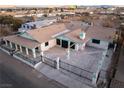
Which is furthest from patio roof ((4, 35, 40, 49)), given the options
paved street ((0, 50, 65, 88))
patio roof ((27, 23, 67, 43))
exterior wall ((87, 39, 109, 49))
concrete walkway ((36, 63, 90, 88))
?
exterior wall ((87, 39, 109, 49))

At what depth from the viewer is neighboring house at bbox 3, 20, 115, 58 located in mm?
15315

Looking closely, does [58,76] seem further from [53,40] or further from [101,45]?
[101,45]

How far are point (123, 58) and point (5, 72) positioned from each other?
40.9 feet

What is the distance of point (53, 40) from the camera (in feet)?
55.9

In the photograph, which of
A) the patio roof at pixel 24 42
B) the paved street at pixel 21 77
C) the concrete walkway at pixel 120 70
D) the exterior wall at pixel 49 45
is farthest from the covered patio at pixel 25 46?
the concrete walkway at pixel 120 70

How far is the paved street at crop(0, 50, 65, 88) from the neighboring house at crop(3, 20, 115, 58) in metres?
2.25

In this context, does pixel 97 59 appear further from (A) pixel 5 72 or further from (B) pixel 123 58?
(A) pixel 5 72

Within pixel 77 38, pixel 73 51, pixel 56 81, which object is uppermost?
pixel 77 38

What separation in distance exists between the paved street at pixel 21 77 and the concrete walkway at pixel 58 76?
41 cm

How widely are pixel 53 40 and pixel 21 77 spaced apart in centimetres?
721

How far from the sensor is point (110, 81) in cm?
1058

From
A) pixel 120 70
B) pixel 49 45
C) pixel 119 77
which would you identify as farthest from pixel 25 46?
pixel 120 70
